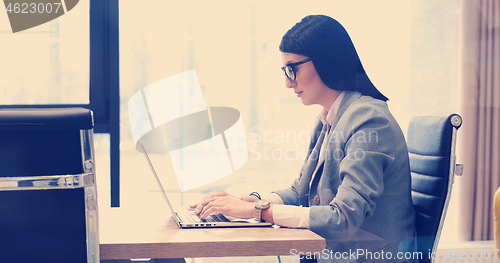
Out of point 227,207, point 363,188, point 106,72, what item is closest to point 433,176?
point 363,188

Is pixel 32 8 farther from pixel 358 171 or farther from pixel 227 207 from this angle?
pixel 358 171

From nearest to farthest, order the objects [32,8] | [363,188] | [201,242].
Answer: [201,242] < [363,188] < [32,8]

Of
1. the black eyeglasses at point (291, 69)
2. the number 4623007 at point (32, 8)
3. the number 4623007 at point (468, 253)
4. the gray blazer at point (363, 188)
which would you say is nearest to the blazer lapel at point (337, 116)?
the gray blazer at point (363, 188)

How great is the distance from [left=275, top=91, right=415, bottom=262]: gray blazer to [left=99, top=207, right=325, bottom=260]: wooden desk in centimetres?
14

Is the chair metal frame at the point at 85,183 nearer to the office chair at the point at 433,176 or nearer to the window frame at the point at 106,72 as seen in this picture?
the office chair at the point at 433,176

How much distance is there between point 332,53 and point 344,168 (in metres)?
0.43

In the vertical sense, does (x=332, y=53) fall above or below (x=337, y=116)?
above

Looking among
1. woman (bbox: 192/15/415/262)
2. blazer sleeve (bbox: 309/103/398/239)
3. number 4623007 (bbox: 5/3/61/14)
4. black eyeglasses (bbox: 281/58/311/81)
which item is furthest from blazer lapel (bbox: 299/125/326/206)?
number 4623007 (bbox: 5/3/61/14)

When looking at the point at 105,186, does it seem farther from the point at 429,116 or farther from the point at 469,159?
the point at 469,159

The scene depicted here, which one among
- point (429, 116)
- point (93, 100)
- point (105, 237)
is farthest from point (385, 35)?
point (105, 237)

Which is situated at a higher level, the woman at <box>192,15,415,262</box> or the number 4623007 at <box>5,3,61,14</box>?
the number 4623007 at <box>5,3,61,14</box>

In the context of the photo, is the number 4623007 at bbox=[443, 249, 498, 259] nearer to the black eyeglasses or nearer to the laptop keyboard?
the black eyeglasses

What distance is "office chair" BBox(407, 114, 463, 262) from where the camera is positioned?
1161 millimetres

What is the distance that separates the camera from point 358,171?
106cm
